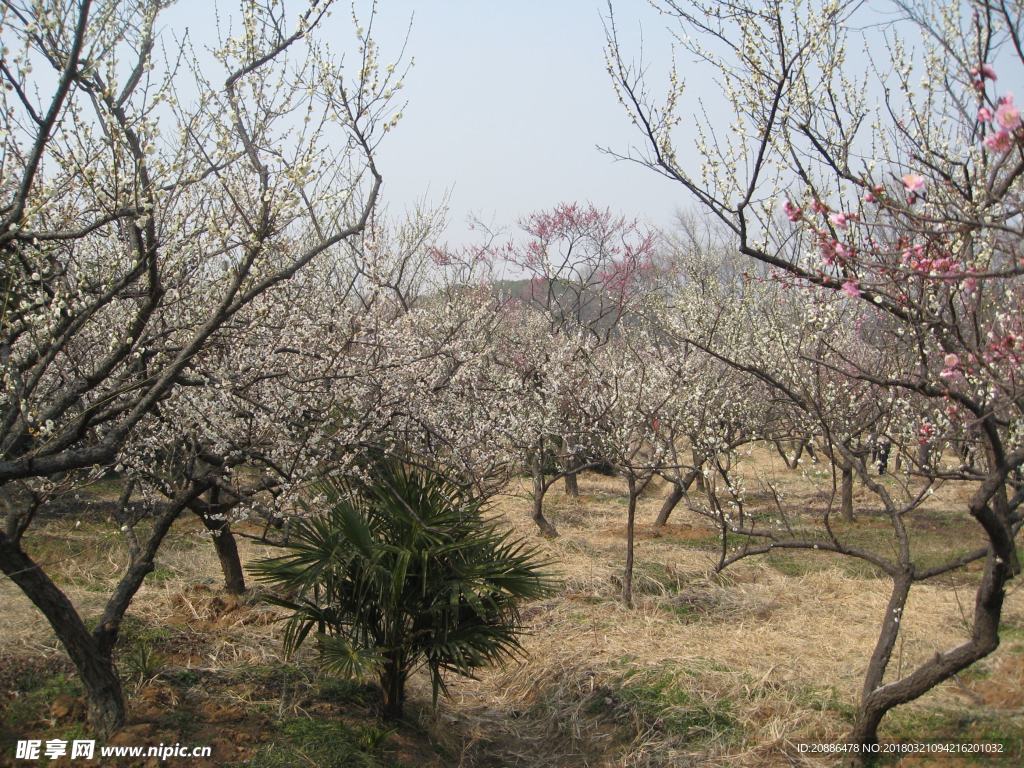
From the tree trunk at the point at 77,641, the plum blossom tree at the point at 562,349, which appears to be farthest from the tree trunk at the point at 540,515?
the tree trunk at the point at 77,641

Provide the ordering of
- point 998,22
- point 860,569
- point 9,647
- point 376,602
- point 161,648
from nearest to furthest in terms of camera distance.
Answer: point 998,22 → point 376,602 → point 9,647 → point 161,648 → point 860,569

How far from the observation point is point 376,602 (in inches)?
195

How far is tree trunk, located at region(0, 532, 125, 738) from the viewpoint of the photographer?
13.2ft

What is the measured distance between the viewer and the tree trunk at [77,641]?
158 inches

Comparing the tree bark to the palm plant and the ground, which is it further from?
the palm plant

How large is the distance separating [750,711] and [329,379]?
399cm

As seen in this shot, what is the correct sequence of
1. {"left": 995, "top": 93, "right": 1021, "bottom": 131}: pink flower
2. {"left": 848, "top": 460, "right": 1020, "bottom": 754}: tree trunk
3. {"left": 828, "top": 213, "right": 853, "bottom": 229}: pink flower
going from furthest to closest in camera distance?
{"left": 848, "top": 460, "right": 1020, "bottom": 754}: tree trunk, {"left": 828, "top": 213, "right": 853, "bottom": 229}: pink flower, {"left": 995, "top": 93, "right": 1021, "bottom": 131}: pink flower

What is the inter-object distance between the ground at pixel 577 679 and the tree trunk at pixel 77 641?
181 mm

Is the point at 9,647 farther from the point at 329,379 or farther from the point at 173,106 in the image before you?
the point at 173,106

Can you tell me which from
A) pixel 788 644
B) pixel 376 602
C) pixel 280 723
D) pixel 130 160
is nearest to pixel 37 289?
pixel 130 160

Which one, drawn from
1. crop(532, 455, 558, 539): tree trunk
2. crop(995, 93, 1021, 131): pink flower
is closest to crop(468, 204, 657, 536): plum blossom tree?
crop(532, 455, 558, 539): tree trunk

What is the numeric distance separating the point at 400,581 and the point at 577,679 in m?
2.41

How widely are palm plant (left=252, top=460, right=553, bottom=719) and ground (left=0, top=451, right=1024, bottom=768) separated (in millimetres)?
606

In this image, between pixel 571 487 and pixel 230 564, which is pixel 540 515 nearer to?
pixel 571 487
